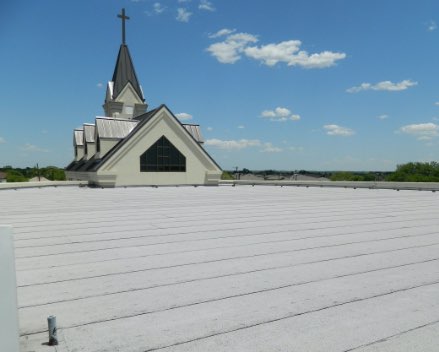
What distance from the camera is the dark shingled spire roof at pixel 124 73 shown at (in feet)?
120

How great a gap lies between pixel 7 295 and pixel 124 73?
37.8 meters

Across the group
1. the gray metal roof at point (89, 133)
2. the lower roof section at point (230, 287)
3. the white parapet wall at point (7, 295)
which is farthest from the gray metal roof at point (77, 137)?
the white parapet wall at point (7, 295)

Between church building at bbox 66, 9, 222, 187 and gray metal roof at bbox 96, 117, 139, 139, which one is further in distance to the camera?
gray metal roof at bbox 96, 117, 139, 139

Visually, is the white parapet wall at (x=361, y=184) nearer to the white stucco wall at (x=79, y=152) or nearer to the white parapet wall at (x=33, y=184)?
the white parapet wall at (x=33, y=184)

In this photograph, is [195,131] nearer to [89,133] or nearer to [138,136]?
[138,136]

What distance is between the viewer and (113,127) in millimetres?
29312

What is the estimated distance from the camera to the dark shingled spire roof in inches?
1436

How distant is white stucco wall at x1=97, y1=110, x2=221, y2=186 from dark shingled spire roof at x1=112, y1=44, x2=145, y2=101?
1175 centimetres

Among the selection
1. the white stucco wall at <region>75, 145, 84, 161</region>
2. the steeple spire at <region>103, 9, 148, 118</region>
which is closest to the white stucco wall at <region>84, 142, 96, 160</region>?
the steeple spire at <region>103, 9, 148, 118</region>

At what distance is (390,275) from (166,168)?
2432cm

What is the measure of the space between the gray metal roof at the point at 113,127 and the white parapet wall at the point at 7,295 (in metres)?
27.6

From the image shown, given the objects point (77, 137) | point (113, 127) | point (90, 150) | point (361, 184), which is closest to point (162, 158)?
point (113, 127)

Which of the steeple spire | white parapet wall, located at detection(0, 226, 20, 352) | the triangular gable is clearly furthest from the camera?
the steeple spire

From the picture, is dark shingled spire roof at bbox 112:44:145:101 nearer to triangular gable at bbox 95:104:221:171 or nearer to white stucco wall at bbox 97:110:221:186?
triangular gable at bbox 95:104:221:171
